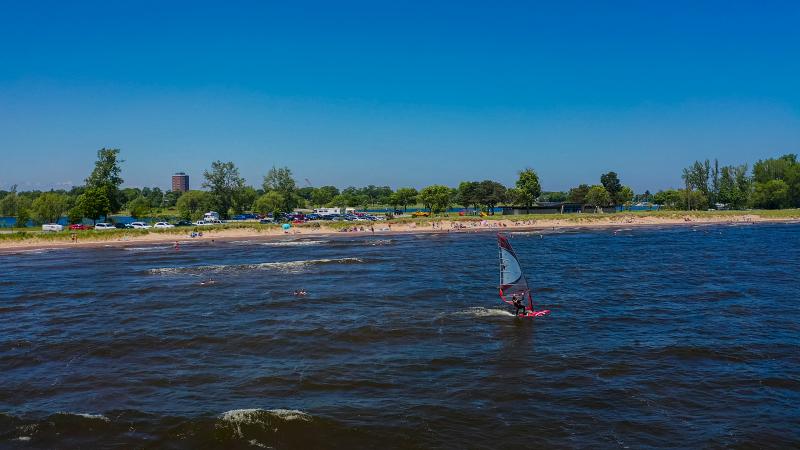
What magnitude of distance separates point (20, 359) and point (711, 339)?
32126mm

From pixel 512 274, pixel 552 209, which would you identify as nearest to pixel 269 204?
pixel 552 209

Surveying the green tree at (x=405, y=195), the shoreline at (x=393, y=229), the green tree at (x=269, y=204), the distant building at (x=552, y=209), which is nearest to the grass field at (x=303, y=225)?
the shoreline at (x=393, y=229)

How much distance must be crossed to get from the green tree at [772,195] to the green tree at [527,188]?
2736 inches

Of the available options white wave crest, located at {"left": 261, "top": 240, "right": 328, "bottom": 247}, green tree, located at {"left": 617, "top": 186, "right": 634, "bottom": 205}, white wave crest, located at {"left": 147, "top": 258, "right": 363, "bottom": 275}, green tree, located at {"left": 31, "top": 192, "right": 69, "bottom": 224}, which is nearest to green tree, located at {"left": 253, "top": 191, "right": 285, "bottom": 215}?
green tree, located at {"left": 31, "top": 192, "right": 69, "bottom": 224}

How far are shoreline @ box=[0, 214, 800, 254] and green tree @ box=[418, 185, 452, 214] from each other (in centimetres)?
2639

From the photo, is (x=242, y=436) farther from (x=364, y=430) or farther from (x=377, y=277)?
(x=377, y=277)

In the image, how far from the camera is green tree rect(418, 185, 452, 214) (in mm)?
145125

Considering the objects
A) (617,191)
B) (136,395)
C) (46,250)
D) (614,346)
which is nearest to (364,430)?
(136,395)

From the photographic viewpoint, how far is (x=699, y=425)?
16141 mm

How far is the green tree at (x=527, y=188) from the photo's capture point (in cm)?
14638

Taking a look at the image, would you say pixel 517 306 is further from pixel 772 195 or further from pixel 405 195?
pixel 772 195

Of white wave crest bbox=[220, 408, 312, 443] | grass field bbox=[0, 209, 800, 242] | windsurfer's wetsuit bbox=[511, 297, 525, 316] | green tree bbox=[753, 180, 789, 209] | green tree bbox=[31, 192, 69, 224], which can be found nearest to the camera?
white wave crest bbox=[220, 408, 312, 443]

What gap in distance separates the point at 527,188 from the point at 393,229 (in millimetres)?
53959

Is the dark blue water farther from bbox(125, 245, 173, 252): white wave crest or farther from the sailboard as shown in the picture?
bbox(125, 245, 173, 252): white wave crest
